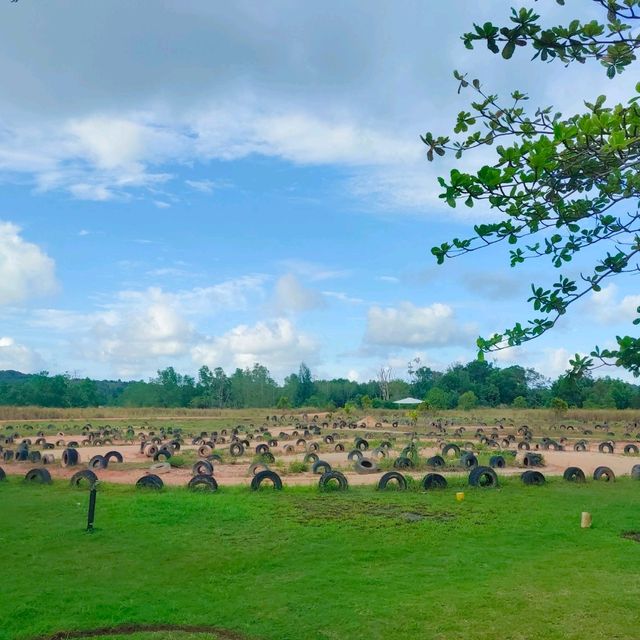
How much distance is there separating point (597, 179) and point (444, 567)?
735 cm

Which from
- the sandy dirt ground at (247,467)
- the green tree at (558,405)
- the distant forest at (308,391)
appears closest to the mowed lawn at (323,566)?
the sandy dirt ground at (247,467)

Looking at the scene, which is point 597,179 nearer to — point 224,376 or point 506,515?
point 506,515

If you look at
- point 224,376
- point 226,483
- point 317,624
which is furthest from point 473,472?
point 224,376

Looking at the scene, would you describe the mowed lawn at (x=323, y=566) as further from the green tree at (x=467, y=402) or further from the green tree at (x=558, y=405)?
the green tree at (x=467, y=402)

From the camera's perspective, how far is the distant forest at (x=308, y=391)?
71938mm

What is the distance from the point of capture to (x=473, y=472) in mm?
17844

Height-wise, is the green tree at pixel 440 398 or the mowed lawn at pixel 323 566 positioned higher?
the green tree at pixel 440 398

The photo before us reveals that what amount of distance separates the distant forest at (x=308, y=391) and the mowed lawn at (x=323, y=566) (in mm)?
52421

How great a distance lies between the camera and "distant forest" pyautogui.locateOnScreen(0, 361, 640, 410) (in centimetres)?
7194

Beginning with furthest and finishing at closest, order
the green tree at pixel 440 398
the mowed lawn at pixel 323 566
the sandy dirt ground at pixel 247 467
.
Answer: the green tree at pixel 440 398 → the sandy dirt ground at pixel 247 467 → the mowed lawn at pixel 323 566

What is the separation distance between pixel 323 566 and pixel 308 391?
84.6m

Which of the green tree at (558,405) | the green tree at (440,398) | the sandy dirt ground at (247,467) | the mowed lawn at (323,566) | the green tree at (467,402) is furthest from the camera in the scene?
the green tree at (440,398)

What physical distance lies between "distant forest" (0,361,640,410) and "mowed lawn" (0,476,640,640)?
52.4 meters

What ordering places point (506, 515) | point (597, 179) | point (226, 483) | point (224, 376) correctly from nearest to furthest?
1. point (597, 179)
2. point (506, 515)
3. point (226, 483)
4. point (224, 376)
